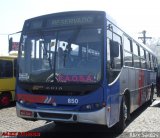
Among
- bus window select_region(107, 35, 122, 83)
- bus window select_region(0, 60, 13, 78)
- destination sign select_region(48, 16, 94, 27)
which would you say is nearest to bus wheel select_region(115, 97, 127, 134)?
bus window select_region(107, 35, 122, 83)

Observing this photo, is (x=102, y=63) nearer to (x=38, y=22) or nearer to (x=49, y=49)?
(x=49, y=49)

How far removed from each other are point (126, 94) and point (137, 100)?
234cm

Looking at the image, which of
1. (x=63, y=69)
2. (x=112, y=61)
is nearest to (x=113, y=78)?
(x=112, y=61)

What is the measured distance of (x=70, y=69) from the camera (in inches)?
306

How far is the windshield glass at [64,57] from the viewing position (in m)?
7.68

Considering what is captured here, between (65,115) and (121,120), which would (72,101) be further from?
(121,120)

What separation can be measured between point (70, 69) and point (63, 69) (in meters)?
0.18

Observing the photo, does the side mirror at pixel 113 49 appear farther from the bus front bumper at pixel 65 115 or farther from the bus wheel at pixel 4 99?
the bus wheel at pixel 4 99

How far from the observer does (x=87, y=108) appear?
7.56 meters

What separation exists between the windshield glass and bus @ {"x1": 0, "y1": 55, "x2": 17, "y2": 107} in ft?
24.0

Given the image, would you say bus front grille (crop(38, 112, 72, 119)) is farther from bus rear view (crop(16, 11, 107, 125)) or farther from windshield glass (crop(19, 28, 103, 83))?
windshield glass (crop(19, 28, 103, 83))

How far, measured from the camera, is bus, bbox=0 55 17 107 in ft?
50.5

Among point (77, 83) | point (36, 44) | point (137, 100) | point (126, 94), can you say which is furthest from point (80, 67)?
point (137, 100)

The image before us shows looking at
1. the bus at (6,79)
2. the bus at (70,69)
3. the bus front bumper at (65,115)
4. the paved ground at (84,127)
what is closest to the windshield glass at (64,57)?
the bus at (70,69)
